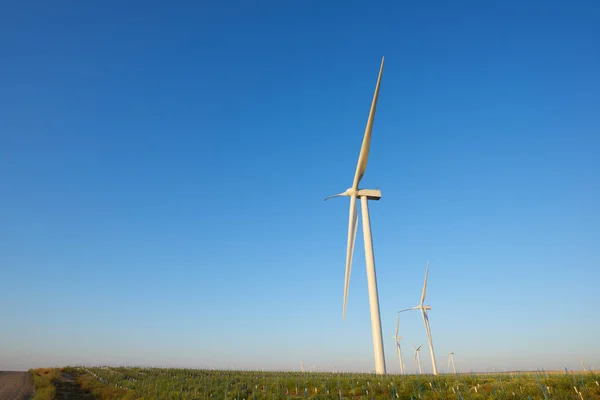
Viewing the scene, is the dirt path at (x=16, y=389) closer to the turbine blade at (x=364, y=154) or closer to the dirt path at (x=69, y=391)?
the dirt path at (x=69, y=391)

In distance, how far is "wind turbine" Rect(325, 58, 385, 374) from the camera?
33438 millimetres

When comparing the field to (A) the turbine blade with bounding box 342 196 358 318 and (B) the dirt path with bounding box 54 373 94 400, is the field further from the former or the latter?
(A) the turbine blade with bounding box 342 196 358 318

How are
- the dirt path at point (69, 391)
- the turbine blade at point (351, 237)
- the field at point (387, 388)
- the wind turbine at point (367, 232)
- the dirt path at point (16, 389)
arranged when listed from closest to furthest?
the field at point (387, 388)
the dirt path at point (69, 391)
the dirt path at point (16, 389)
the wind turbine at point (367, 232)
the turbine blade at point (351, 237)

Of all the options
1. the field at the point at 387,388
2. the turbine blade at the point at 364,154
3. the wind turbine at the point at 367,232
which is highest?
the turbine blade at the point at 364,154

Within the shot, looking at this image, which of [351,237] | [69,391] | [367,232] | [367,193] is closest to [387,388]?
[367,232]

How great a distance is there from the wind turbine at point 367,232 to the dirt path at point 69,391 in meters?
23.5

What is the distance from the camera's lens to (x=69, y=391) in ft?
111

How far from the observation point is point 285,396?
25.6m

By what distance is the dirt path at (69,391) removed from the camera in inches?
1219

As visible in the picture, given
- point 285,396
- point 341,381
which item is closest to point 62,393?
point 285,396

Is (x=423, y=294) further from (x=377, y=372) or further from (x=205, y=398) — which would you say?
(x=205, y=398)

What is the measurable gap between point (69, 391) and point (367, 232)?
98.7ft

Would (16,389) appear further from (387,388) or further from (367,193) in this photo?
(367,193)

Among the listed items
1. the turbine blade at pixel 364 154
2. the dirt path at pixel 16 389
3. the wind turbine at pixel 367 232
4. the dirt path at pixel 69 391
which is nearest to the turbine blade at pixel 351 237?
the wind turbine at pixel 367 232
